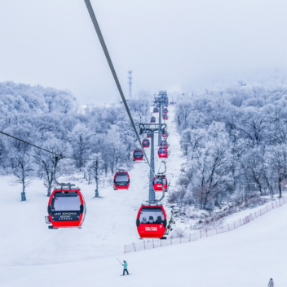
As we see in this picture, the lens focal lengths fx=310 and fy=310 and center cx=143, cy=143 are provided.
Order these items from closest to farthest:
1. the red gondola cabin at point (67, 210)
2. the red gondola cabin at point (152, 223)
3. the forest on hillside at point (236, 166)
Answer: the red gondola cabin at point (67, 210) < the red gondola cabin at point (152, 223) < the forest on hillside at point (236, 166)

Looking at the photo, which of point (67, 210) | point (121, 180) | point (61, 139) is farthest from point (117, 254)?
point (61, 139)

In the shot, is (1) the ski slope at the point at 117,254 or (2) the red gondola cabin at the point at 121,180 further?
(2) the red gondola cabin at the point at 121,180

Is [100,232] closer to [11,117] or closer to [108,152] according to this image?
[108,152]

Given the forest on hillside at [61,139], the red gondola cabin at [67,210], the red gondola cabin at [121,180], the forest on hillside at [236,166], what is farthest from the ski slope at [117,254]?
the forest on hillside at [236,166]

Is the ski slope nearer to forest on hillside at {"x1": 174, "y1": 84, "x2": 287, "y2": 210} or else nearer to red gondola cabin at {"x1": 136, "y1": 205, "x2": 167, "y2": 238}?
red gondola cabin at {"x1": 136, "y1": 205, "x2": 167, "y2": 238}

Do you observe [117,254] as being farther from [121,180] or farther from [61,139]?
[61,139]

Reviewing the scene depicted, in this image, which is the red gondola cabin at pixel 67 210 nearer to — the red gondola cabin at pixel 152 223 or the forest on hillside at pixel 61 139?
the red gondola cabin at pixel 152 223

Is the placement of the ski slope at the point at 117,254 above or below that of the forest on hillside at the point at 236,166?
below
